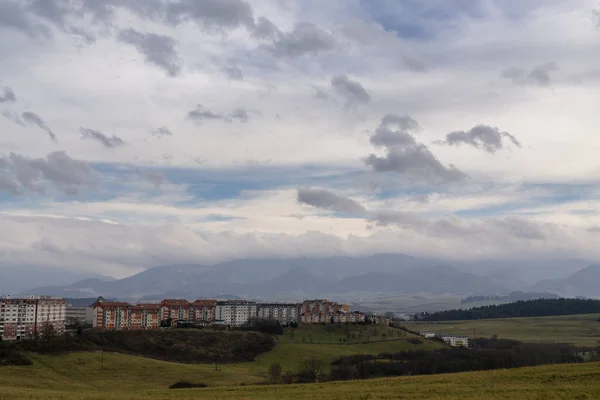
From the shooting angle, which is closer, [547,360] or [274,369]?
[274,369]

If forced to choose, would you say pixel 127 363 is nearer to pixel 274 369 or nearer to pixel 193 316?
pixel 274 369

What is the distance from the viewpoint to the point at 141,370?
8875 centimetres

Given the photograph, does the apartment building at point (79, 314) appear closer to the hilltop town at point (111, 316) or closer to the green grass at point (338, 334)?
the hilltop town at point (111, 316)

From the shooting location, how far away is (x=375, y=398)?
33.9 m

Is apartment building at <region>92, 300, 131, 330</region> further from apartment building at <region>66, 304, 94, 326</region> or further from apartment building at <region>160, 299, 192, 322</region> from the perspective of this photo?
apartment building at <region>160, 299, 192, 322</region>

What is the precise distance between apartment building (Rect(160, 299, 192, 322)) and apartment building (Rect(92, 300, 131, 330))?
55.7ft

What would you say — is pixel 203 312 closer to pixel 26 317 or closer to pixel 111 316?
pixel 111 316

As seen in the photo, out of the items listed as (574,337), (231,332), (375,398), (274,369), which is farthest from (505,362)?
(574,337)

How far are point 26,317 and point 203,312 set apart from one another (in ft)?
→ 206

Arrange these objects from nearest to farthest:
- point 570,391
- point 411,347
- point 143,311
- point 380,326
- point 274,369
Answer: point 570,391, point 274,369, point 411,347, point 143,311, point 380,326

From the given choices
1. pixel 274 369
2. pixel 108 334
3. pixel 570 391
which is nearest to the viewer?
pixel 570 391

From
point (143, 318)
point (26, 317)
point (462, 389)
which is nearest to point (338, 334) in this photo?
point (143, 318)

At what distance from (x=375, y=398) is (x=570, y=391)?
33.3 ft

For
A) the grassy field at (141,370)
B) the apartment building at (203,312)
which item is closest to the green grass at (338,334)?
the grassy field at (141,370)
